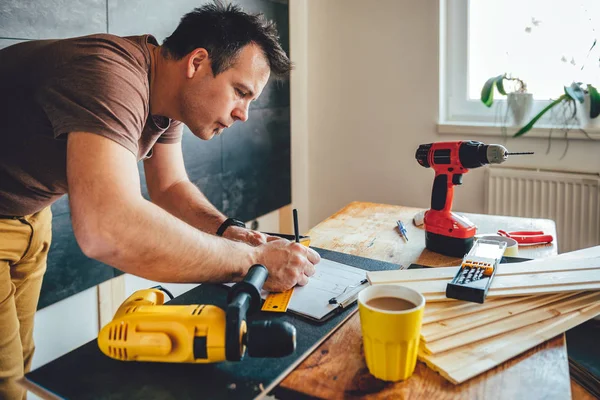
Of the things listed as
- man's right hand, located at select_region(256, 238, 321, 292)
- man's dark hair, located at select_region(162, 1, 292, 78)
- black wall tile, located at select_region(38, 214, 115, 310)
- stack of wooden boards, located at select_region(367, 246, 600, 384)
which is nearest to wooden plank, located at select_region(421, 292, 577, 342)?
stack of wooden boards, located at select_region(367, 246, 600, 384)

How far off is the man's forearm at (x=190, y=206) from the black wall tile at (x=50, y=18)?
2.09 ft

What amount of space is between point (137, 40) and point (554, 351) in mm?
1074

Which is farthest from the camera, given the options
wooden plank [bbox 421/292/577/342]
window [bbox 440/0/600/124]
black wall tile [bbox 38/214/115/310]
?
window [bbox 440/0/600/124]

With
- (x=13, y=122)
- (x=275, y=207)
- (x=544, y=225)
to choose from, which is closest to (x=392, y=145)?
(x=275, y=207)

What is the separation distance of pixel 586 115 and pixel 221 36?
1982 millimetres

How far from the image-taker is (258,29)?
128 centimetres

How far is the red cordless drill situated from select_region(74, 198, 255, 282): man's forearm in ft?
1.81

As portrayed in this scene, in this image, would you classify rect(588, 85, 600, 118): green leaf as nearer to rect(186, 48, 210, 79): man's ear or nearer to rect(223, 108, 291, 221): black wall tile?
A: rect(223, 108, 291, 221): black wall tile

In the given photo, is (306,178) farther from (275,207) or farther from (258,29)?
(258,29)

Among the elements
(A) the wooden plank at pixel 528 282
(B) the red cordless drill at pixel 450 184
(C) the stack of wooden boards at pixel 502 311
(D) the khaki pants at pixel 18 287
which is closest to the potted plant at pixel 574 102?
(B) the red cordless drill at pixel 450 184

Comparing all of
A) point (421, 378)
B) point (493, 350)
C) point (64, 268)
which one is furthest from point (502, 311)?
point (64, 268)

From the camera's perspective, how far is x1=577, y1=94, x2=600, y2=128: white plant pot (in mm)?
2447

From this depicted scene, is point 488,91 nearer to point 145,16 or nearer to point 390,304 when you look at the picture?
point 145,16

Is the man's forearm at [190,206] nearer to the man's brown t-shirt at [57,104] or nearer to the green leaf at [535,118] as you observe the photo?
the man's brown t-shirt at [57,104]
